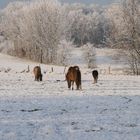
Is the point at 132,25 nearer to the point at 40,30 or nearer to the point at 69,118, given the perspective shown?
the point at 40,30

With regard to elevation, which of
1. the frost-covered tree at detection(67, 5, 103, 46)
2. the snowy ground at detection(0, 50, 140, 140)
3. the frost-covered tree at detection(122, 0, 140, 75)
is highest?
the frost-covered tree at detection(67, 5, 103, 46)

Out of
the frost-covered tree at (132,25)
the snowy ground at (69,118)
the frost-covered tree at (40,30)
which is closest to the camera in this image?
the snowy ground at (69,118)

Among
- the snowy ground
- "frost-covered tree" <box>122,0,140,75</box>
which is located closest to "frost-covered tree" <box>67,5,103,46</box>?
"frost-covered tree" <box>122,0,140,75</box>

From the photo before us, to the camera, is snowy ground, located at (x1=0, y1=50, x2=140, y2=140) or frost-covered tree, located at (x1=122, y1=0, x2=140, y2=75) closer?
snowy ground, located at (x1=0, y1=50, x2=140, y2=140)

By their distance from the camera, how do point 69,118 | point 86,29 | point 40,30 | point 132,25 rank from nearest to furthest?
point 69,118, point 132,25, point 40,30, point 86,29

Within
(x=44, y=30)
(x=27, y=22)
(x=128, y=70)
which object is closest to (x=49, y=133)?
(x=128, y=70)

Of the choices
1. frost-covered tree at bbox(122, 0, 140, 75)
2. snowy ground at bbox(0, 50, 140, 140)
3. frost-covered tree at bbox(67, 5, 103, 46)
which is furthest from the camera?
frost-covered tree at bbox(67, 5, 103, 46)

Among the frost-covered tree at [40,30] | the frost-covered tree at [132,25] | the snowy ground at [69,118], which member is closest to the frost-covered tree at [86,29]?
the frost-covered tree at [40,30]

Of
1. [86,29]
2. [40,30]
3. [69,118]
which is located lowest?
[69,118]

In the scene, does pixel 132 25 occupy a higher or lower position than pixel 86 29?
lower

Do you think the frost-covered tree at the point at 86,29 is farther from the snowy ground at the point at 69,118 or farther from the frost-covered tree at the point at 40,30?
the snowy ground at the point at 69,118

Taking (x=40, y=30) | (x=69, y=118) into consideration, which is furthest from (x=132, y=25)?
(x=69, y=118)

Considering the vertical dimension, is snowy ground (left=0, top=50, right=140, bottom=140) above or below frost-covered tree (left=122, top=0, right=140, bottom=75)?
below

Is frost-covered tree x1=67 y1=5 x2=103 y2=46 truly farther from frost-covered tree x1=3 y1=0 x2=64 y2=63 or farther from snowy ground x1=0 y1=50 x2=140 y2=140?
snowy ground x1=0 y1=50 x2=140 y2=140
